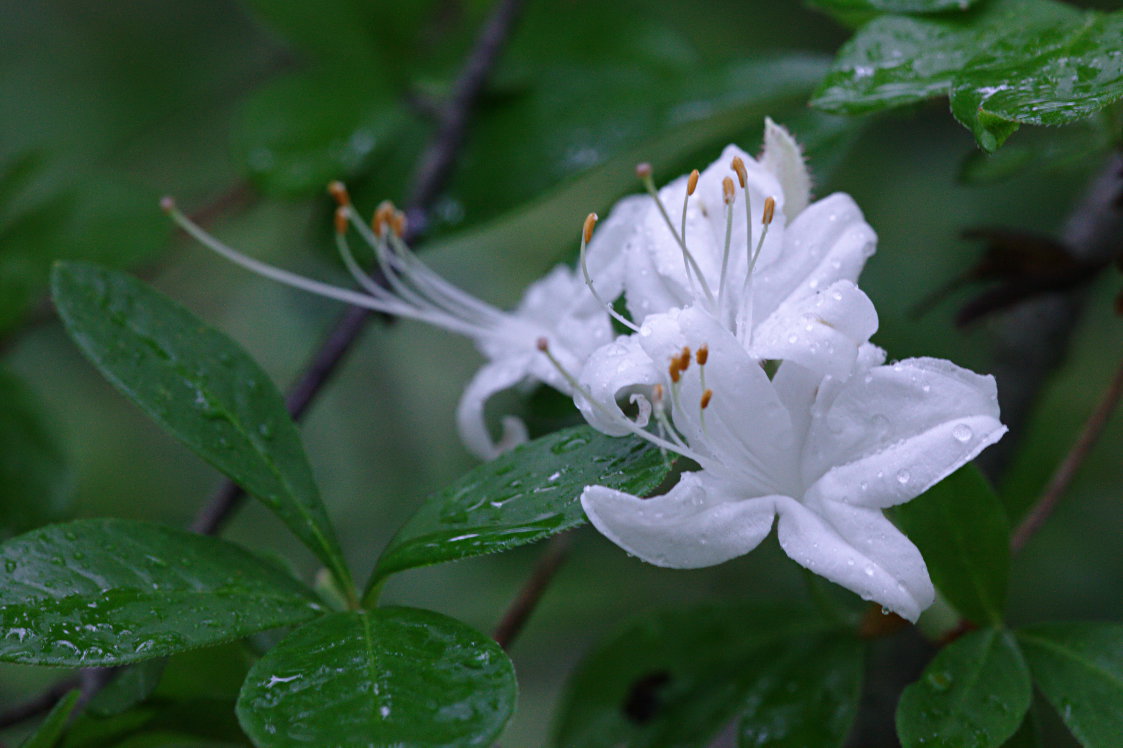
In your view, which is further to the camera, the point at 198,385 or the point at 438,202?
the point at 438,202

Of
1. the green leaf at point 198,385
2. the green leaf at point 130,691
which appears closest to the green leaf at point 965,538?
the green leaf at point 198,385

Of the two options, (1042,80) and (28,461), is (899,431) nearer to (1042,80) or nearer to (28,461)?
(1042,80)

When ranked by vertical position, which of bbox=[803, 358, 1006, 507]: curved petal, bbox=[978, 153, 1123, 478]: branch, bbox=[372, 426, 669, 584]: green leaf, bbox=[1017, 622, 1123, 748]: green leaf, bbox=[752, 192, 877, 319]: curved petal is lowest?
bbox=[978, 153, 1123, 478]: branch

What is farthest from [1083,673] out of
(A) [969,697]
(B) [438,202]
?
(B) [438,202]

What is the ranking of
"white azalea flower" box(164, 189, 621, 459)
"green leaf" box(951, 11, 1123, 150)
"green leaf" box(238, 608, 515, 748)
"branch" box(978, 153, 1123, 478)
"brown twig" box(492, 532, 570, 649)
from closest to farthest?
"green leaf" box(238, 608, 515, 748), "green leaf" box(951, 11, 1123, 150), "white azalea flower" box(164, 189, 621, 459), "brown twig" box(492, 532, 570, 649), "branch" box(978, 153, 1123, 478)

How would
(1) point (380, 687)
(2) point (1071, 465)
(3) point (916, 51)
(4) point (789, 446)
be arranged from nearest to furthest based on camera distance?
(1) point (380, 687) → (4) point (789, 446) → (3) point (916, 51) → (2) point (1071, 465)

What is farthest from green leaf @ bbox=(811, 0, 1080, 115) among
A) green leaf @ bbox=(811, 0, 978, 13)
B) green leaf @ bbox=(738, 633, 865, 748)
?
green leaf @ bbox=(738, 633, 865, 748)

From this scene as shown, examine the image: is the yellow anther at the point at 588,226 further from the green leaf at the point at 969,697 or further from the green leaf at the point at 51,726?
the green leaf at the point at 51,726

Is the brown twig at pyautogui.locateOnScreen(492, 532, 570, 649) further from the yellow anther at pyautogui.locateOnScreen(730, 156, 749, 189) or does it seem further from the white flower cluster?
the yellow anther at pyautogui.locateOnScreen(730, 156, 749, 189)
